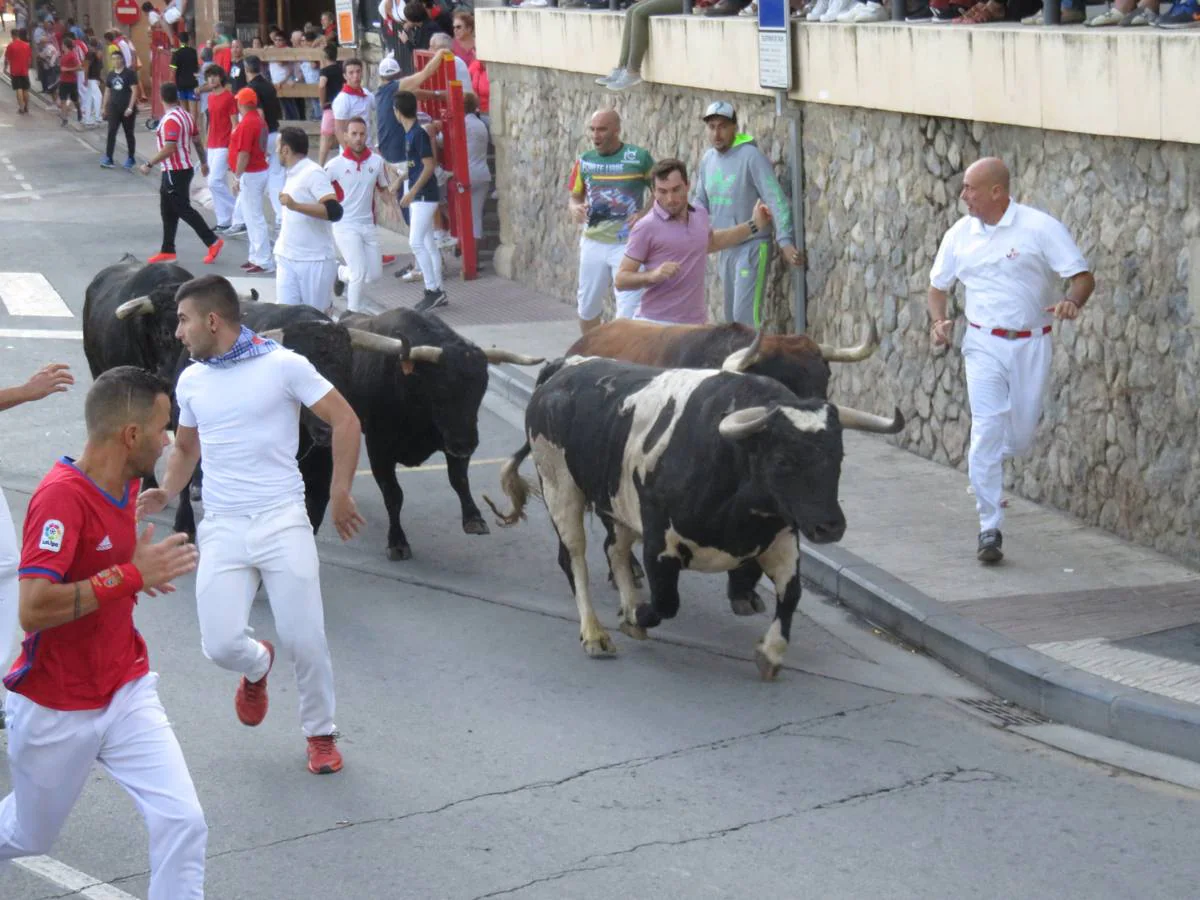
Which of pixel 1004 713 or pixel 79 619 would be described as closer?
pixel 79 619

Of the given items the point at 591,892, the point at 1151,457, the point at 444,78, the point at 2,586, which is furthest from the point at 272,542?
the point at 444,78

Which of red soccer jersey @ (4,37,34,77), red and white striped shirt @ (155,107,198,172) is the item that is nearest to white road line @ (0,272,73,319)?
red and white striped shirt @ (155,107,198,172)

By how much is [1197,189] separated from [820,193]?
169 inches

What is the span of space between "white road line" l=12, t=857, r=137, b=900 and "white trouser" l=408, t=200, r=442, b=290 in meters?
11.9

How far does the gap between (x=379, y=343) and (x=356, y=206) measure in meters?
6.13

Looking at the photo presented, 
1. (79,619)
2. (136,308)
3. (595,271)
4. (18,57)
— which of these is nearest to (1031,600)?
(79,619)

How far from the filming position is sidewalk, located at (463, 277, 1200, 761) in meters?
7.37

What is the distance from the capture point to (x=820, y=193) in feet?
42.8

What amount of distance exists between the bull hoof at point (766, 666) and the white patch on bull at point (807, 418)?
1.12 metres

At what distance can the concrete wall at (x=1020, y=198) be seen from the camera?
30.5ft

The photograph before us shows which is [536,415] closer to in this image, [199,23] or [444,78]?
[444,78]

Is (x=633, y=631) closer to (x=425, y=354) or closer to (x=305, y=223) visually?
(x=425, y=354)

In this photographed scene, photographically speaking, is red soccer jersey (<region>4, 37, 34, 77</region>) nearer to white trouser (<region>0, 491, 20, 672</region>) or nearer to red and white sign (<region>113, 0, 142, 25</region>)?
red and white sign (<region>113, 0, 142, 25</region>)

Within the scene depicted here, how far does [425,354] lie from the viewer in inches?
392
